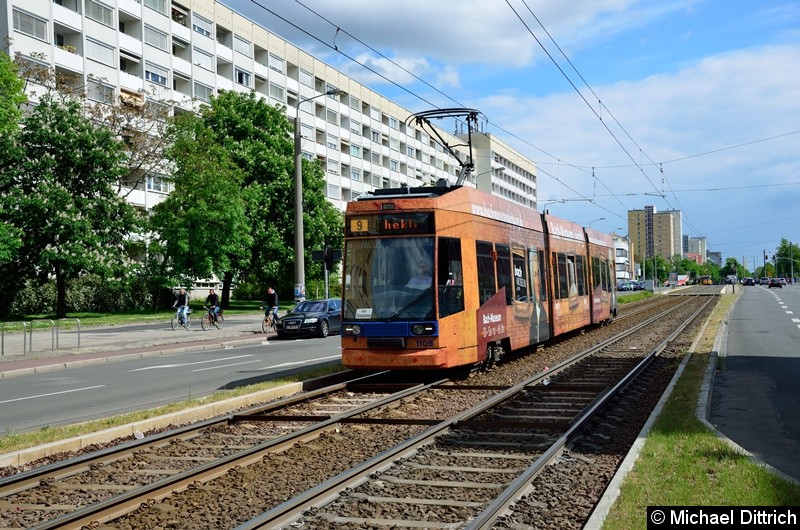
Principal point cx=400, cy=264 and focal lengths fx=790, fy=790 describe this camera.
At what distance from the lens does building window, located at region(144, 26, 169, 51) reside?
53.6 m

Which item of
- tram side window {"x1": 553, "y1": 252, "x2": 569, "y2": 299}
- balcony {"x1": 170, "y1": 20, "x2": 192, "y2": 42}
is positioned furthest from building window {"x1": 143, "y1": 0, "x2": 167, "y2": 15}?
tram side window {"x1": 553, "y1": 252, "x2": 569, "y2": 299}

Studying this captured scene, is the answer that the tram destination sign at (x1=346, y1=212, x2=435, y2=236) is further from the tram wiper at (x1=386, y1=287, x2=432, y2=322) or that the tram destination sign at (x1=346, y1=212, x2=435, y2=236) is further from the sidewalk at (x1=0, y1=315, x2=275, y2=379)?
the sidewalk at (x1=0, y1=315, x2=275, y2=379)

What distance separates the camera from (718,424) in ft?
31.9

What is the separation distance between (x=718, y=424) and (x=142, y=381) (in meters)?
10.9

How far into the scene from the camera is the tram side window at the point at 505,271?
15453 mm

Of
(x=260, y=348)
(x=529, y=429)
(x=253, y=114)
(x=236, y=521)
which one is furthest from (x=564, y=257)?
(x=253, y=114)

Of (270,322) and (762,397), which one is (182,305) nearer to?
(270,322)

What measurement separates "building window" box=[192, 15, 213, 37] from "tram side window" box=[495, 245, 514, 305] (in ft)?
162

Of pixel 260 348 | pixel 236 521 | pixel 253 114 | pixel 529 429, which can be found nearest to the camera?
pixel 236 521

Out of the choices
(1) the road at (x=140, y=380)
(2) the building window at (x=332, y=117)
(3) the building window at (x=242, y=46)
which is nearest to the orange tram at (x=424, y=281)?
(1) the road at (x=140, y=380)

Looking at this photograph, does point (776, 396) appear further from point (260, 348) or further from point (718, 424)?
point (260, 348)

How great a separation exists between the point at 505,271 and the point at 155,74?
148 feet

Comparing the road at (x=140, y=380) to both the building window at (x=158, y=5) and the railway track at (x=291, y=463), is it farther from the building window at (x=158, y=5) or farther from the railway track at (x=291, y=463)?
the building window at (x=158, y=5)

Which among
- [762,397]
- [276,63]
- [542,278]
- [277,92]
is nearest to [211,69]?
[277,92]
